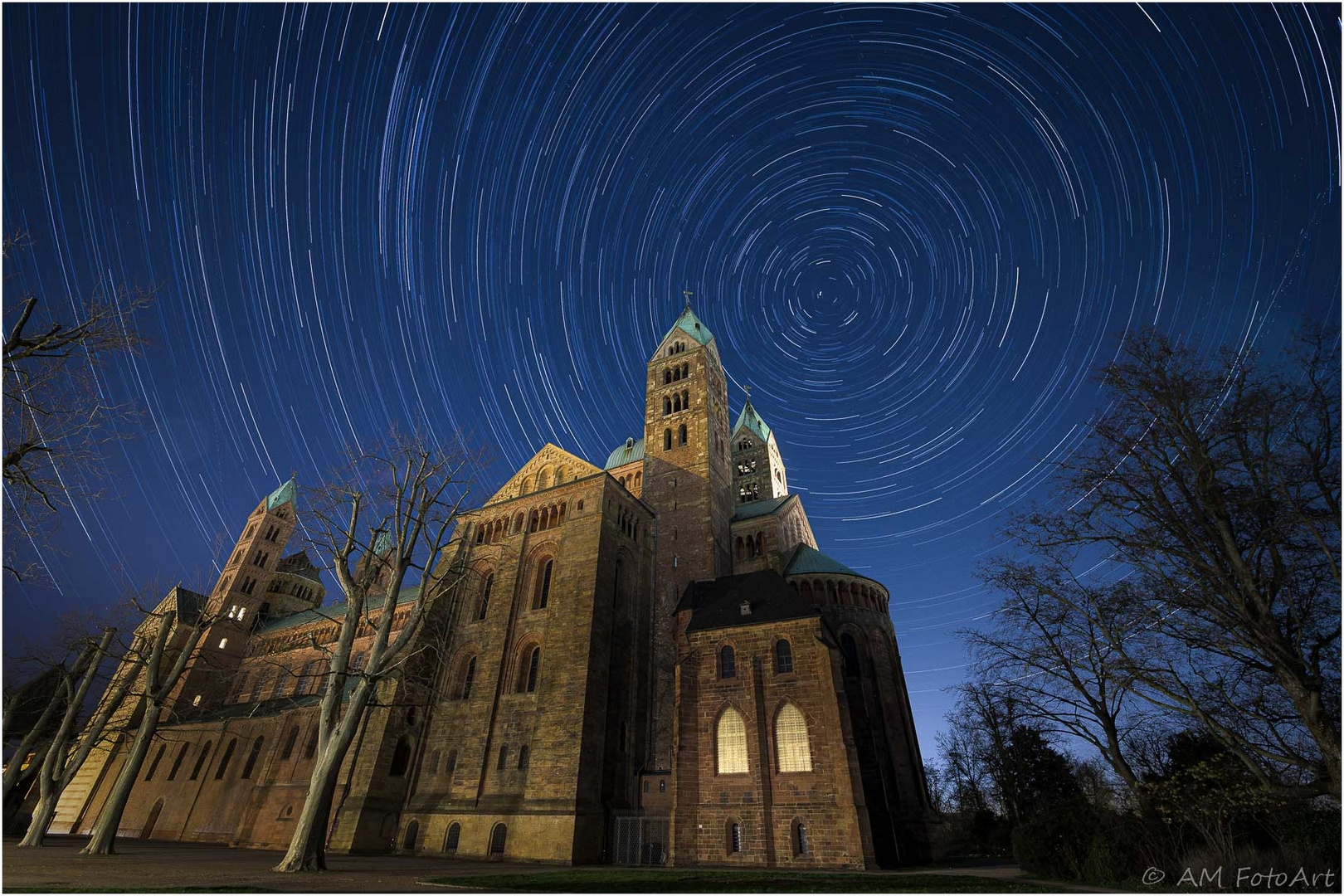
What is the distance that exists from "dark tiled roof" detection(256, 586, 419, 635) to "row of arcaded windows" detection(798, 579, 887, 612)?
108 feet

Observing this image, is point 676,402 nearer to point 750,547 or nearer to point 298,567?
point 750,547

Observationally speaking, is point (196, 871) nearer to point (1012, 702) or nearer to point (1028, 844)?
point (1012, 702)

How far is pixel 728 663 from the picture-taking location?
28.8 meters

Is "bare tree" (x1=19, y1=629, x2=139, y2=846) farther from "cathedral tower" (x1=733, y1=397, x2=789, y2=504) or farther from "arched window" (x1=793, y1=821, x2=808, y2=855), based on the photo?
"cathedral tower" (x1=733, y1=397, x2=789, y2=504)

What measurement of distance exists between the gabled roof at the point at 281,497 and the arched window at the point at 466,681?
5297 cm

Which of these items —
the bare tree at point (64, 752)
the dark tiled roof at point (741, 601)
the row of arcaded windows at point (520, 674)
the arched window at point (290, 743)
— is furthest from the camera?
the arched window at point (290, 743)

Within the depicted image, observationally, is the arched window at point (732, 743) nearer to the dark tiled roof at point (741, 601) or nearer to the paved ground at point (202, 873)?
the dark tiled roof at point (741, 601)

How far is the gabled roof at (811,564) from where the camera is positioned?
122ft

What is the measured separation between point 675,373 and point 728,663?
1101 inches

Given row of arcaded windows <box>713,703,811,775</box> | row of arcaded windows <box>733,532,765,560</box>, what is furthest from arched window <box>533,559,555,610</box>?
row of arcaded windows <box>733,532,765,560</box>

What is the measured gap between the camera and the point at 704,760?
26.6 m

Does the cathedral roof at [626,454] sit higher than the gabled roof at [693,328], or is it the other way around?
the gabled roof at [693,328]

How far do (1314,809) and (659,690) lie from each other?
2557 centimetres

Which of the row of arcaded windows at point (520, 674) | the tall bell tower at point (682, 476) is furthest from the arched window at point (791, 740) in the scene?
the row of arcaded windows at point (520, 674)
